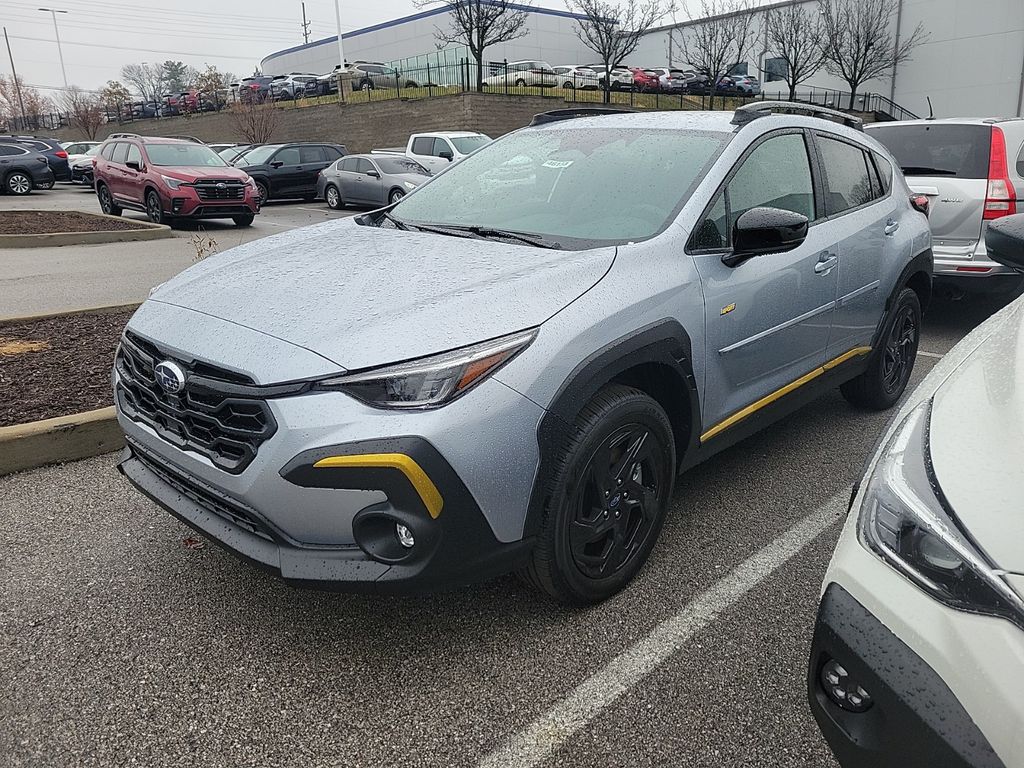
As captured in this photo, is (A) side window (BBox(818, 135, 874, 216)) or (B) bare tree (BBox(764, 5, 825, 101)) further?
(B) bare tree (BBox(764, 5, 825, 101))

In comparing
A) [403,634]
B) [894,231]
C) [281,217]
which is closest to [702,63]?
[281,217]

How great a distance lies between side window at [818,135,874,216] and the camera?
3.92 meters

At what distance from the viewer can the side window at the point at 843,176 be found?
3.92m

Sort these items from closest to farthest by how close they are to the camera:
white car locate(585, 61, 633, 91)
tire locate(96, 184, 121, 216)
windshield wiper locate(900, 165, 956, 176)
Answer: windshield wiper locate(900, 165, 956, 176) < tire locate(96, 184, 121, 216) < white car locate(585, 61, 633, 91)

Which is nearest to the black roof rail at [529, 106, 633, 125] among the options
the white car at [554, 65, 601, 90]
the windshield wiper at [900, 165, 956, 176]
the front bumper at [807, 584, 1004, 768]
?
the front bumper at [807, 584, 1004, 768]

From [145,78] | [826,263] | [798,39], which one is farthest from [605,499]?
[145,78]

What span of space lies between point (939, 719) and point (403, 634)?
1731mm

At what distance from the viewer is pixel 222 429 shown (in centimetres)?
231

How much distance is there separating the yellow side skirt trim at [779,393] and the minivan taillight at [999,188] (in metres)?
2.94

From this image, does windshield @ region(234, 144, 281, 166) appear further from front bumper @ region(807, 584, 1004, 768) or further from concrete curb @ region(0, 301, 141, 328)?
front bumper @ region(807, 584, 1004, 768)

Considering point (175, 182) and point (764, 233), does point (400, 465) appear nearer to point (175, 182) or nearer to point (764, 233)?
point (764, 233)

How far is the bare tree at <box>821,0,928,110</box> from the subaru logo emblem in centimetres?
4298

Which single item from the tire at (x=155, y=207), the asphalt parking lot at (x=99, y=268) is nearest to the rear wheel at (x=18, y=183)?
the asphalt parking lot at (x=99, y=268)

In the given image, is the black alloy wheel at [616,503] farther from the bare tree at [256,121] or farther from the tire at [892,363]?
the bare tree at [256,121]
